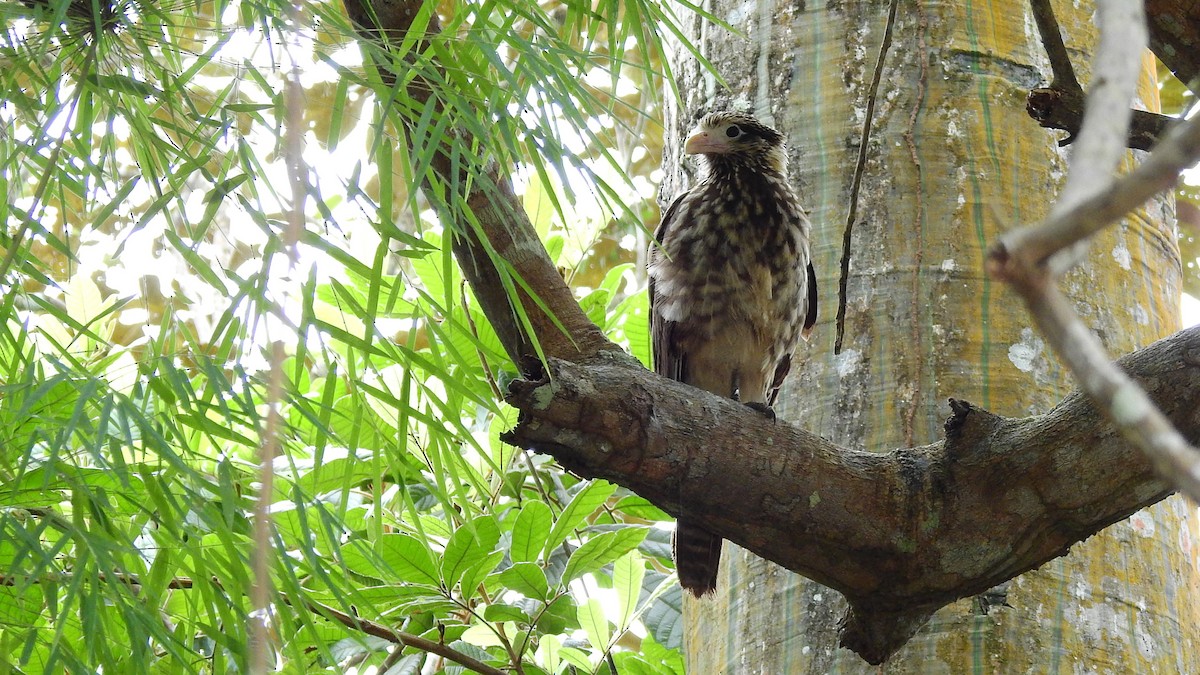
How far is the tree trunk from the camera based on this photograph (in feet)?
6.67

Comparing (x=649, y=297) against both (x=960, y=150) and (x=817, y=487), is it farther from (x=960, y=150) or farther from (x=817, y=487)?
(x=817, y=487)

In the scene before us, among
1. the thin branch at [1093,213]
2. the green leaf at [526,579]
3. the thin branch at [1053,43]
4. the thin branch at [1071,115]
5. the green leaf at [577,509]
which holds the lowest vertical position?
the thin branch at [1093,213]

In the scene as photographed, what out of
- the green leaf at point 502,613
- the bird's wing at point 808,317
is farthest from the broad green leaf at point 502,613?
the bird's wing at point 808,317

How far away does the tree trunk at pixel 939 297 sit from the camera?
2.03 metres

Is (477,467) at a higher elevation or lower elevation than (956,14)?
lower

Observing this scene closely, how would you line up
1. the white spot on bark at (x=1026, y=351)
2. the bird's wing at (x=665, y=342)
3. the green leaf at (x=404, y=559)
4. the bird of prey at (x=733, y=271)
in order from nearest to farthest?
the white spot on bark at (x=1026, y=351) → the green leaf at (x=404, y=559) → the bird of prey at (x=733, y=271) → the bird's wing at (x=665, y=342)

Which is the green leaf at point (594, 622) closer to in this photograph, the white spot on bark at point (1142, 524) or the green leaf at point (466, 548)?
the green leaf at point (466, 548)

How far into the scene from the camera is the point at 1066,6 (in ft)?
8.35

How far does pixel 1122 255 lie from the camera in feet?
7.72

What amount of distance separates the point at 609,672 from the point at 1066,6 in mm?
1901

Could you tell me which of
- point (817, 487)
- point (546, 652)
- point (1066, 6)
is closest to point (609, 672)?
point (546, 652)

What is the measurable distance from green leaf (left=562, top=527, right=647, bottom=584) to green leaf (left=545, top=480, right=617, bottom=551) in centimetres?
5

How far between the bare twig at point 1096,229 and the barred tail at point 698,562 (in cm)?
196

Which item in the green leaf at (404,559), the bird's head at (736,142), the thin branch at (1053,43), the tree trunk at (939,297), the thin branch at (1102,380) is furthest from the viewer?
the bird's head at (736,142)
